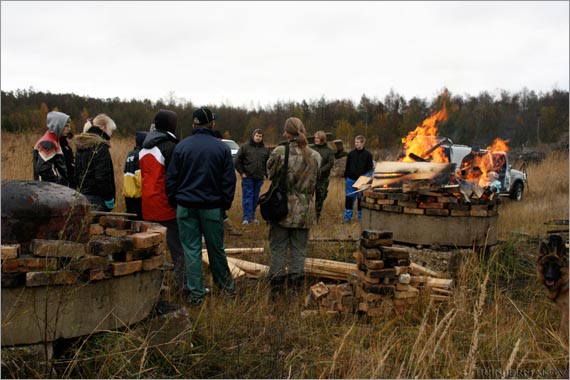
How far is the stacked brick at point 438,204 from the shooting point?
23.0 ft

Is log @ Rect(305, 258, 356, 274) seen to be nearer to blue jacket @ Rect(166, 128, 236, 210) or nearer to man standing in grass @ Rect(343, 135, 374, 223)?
blue jacket @ Rect(166, 128, 236, 210)

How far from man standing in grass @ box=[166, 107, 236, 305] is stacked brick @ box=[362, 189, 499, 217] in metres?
2.85

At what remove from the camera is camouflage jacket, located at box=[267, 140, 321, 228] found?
18.4 ft

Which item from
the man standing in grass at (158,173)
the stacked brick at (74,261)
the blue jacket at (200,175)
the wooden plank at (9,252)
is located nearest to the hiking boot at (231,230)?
the man standing in grass at (158,173)

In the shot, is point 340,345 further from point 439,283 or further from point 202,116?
point 202,116

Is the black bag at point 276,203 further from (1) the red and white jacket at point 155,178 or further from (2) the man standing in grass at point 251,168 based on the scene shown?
(2) the man standing in grass at point 251,168

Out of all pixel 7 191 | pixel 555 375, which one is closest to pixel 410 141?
pixel 555 375

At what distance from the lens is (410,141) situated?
890 centimetres

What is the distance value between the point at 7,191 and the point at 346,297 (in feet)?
10.5

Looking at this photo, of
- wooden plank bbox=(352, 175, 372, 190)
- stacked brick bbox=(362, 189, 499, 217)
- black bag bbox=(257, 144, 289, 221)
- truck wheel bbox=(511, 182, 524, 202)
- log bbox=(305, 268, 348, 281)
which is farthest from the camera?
truck wheel bbox=(511, 182, 524, 202)

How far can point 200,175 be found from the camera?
16.9 ft

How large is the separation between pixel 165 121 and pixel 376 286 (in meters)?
2.84

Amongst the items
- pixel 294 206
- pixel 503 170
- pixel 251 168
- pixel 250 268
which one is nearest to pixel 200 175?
pixel 294 206

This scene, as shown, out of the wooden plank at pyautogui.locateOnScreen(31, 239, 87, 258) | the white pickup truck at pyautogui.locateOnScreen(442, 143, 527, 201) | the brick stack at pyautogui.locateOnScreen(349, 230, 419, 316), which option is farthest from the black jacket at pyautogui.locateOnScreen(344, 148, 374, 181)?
the wooden plank at pyautogui.locateOnScreen(31, 239, 87, 258)
